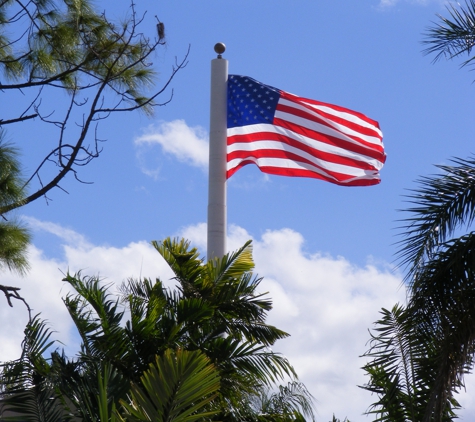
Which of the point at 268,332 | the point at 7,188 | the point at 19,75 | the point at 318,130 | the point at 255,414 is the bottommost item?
the point at 255,414

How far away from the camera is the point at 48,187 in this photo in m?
8.12

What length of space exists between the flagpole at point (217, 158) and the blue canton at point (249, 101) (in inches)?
9.5

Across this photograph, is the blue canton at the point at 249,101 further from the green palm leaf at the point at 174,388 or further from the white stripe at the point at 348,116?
the green palm leaf at the point at 174,388

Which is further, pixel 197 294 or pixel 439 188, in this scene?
pixel 197 294

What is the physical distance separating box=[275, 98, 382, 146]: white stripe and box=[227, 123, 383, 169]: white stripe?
0.72 ft

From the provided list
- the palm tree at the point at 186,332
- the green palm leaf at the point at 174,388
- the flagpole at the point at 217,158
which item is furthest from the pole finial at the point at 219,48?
the green palm leaf at the point at 174,388

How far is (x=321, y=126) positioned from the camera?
14164 mm

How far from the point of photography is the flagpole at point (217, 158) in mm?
12500

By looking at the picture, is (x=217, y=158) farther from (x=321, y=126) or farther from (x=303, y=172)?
(x=321, y=126)

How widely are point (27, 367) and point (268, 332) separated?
3204 mm

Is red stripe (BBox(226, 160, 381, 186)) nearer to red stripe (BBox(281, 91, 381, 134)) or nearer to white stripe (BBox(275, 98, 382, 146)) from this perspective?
white stripe (BBox(275, 98, 382, 146))

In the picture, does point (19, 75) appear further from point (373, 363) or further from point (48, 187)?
point (373, 363)

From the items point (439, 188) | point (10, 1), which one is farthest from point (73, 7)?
point (439, 188)

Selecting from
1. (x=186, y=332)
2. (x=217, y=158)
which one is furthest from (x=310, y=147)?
(x=186, y=332)
